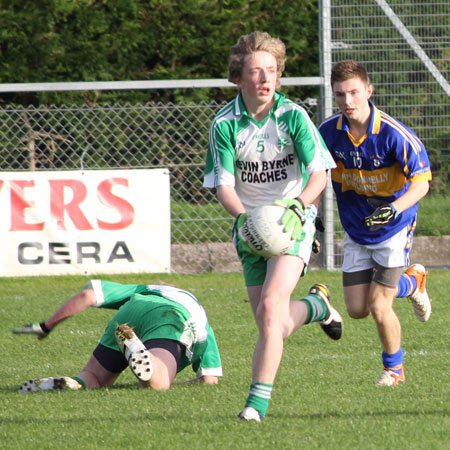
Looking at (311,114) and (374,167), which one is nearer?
(374,167)

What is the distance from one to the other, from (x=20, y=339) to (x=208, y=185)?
10.1ft

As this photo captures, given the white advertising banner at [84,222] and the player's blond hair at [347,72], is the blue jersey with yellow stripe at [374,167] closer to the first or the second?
the player's blond hair at [347,72]

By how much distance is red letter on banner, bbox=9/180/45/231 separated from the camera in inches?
412

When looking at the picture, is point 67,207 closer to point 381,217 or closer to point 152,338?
point 152,338

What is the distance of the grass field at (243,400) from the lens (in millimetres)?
4406

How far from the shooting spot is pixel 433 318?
8062mm

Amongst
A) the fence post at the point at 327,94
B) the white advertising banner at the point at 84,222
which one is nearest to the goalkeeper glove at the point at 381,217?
the white advertising banner at the point at 84,222

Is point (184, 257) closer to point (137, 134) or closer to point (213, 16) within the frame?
point (137, 134)

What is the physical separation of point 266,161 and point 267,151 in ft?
0.19

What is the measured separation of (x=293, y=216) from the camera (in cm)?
467

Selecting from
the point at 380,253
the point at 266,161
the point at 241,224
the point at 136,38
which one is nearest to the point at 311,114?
the point at 136,38

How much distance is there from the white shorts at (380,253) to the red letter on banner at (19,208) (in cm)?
496

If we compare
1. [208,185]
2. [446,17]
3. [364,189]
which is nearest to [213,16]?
[446,17]

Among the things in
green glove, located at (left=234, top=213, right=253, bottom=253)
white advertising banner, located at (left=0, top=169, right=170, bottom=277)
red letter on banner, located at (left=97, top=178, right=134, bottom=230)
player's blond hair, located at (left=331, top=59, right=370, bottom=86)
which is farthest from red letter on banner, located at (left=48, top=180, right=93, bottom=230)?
green glove, located at (left=234, top=213, right=253, bottom=253)
